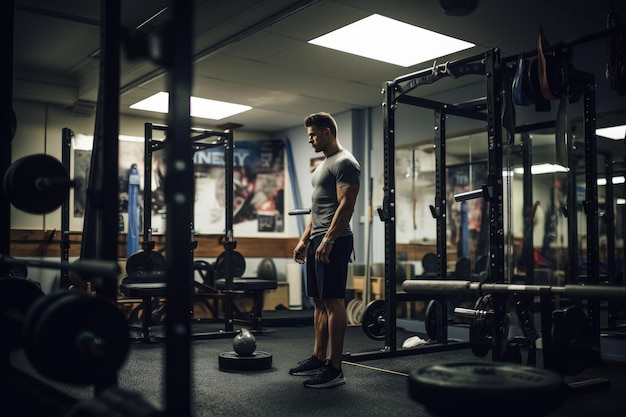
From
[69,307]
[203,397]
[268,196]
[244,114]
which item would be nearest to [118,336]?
[69,307]

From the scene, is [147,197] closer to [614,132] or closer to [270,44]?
[270,44]

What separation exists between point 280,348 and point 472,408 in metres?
3.44

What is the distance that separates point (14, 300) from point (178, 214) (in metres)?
1.55

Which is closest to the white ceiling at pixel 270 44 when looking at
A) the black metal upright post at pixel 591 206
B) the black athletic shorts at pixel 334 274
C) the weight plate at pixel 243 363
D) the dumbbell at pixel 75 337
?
the black metal upright post at pixel 591 206

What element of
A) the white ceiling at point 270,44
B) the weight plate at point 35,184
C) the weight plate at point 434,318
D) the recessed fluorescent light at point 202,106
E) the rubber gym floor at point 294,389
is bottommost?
the rubber gym floor at point 294,389

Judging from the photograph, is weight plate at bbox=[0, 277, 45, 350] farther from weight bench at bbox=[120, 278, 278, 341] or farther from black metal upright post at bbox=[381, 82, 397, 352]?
black metal upright post at bbox=[381, 82, 397, 352]

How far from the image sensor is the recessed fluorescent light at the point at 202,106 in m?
6.96

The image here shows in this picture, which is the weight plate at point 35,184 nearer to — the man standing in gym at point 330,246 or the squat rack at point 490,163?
the man standing in gym at point 330,246

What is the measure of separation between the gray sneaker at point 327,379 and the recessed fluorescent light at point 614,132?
3.19 meters

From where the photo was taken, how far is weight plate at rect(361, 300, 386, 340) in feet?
14.9

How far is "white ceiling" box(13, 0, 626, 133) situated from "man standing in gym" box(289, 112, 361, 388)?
49.2 inches

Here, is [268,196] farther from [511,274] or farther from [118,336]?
[118,336]

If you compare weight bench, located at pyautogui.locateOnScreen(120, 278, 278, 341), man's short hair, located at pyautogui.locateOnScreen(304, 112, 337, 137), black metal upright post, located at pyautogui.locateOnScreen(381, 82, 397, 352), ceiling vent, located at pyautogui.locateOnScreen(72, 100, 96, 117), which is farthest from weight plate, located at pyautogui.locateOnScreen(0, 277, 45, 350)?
ceiling vent, located at pyautogui.locateOnScreen(72, 100, 96, 117)

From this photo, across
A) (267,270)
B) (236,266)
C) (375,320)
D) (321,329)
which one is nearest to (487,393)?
(321,329)
